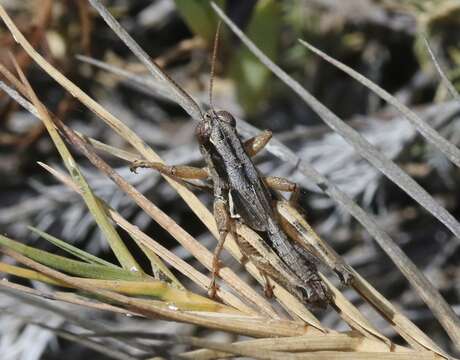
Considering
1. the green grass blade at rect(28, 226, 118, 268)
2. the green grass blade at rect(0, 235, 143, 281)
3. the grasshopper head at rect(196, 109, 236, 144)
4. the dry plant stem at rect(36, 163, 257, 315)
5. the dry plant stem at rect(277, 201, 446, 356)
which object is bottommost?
the green grass blade at rect(0, 235, 143, 281)

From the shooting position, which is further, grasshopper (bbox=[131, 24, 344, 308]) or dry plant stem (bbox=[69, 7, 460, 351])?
grasshopper (bbox=[131, 24, 344, 308])

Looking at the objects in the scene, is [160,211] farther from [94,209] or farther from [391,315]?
[391,315]

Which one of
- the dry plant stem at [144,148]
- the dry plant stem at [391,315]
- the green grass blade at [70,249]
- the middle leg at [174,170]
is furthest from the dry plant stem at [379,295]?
the green grass blade at [70,249]

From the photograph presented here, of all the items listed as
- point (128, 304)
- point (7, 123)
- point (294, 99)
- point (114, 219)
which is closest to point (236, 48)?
point (294, 99)

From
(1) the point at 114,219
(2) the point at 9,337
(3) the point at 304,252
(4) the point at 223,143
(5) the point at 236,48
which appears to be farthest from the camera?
(5) the point at 236,48

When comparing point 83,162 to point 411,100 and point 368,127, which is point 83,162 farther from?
point 411,100

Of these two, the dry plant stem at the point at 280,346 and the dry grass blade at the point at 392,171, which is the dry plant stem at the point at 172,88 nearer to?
the dry plant stem at the point at 280,346

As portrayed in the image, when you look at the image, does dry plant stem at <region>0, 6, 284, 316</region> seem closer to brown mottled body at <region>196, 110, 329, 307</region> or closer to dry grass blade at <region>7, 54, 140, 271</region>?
dry grass blade at <region>7, 54, 140, 271</region>

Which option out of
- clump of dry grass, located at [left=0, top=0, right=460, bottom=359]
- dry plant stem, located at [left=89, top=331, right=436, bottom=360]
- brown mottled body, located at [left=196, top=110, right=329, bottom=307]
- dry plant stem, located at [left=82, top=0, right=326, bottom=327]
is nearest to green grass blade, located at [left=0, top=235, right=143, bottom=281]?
clump of dry grass, located at [left=0, top=0, right=460, bottom=359]
